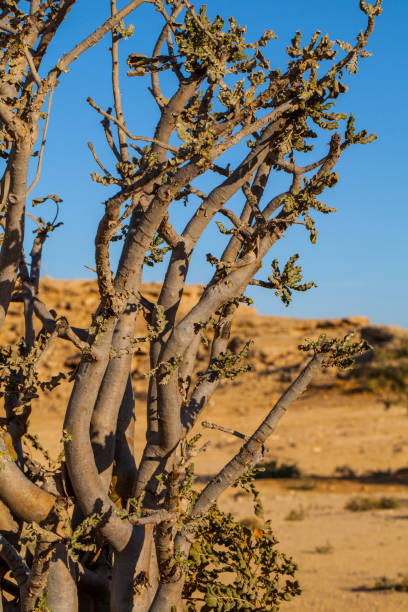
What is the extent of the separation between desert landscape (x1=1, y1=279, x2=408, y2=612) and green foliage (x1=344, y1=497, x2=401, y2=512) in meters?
0.03

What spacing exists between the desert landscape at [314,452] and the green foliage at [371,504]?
0.03 metres

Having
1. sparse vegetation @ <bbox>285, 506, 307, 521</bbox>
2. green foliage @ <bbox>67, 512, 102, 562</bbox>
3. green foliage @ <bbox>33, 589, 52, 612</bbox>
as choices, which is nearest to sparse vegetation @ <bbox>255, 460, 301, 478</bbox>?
sparse vegetation @ <bbox>285, 506, 307, 521</bbox>

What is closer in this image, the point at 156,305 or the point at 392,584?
the point at 156,305

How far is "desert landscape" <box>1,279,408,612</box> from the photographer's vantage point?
8789 millimetres

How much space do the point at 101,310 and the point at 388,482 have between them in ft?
49.6

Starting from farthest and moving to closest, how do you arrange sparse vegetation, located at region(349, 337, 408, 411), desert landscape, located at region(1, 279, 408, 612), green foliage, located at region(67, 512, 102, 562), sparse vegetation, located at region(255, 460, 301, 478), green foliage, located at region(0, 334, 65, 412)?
1. sparse vegetation, located at region(349, 337, 408, 411)
2. sparse vegetation, located at region(255, 460, 301, 478)
3. desert landscape, located at region(1, 279, 408, 612)
4. green foliage, located at region(0, 334, 65, 412)
5. green foliage, located at region(67, 512, 102, 562)

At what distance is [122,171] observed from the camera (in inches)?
105

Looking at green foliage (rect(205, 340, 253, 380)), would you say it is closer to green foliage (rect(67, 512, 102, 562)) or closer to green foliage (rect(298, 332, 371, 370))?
green foliage (rect(298, 332, 371, 370))

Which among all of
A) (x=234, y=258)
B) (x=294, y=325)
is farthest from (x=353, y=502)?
(x=294, y=325)

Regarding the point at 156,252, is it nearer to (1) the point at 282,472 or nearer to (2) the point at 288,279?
(2) the point at 288,279

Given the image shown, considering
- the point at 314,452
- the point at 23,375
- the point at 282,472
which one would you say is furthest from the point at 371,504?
the point at 23,375

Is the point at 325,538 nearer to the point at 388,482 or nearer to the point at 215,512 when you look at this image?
the point at 388,482

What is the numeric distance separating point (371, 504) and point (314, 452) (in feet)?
21.8

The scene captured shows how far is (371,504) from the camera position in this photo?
13.0 meters
